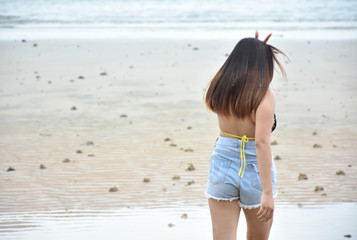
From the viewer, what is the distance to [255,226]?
3.08 m

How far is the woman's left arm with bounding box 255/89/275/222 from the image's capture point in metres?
2.81

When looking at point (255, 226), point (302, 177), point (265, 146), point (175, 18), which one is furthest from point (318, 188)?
point (175, 18)

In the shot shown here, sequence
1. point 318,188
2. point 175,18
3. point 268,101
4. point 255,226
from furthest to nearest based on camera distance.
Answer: point 175,18 → point 318,188 → point 255,226 → point 268,101

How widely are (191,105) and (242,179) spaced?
7403 millimetres

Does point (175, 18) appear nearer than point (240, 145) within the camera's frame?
No

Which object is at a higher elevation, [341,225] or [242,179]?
[242,179]

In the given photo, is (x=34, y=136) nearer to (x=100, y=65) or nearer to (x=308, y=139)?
(x=308, y=139)

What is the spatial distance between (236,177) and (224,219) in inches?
9.6

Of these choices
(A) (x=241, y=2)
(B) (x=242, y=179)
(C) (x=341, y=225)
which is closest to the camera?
(B) (x=242, y=179)

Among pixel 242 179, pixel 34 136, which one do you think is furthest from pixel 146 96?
pixel 242 179

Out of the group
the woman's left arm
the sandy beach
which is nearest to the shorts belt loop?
the woman's left arm

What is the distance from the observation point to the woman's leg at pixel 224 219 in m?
2.97

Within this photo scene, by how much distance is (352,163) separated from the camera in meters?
6.89

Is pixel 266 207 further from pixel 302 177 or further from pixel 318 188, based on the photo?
pixel 302 177
